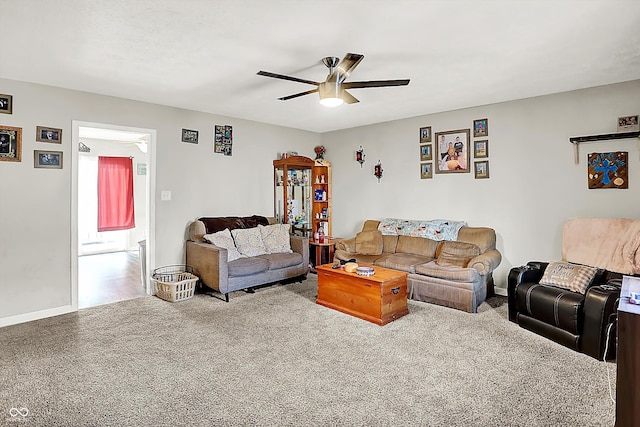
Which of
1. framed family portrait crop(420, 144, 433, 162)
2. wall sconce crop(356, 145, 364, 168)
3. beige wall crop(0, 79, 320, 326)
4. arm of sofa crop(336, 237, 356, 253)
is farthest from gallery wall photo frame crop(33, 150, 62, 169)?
framed family portrait crop(420, 144, 433, 162)

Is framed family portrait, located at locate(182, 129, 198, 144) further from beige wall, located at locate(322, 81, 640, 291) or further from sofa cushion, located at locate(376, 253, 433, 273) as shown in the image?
sofa cushion, located at locate(376, 253, 433, 273)

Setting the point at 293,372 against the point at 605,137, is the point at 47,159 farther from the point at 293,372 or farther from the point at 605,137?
the point at 605,137

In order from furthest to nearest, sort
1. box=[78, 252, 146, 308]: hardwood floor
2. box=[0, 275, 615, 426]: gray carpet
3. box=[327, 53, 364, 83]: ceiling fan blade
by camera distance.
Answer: box=[78, 252, 146, 308]: hardwood floor < box=[327, 53, 364, 83]: ceiling fan blade < box=[0, 275, 615, 426]: gray carpet

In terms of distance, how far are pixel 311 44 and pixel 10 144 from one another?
320cm

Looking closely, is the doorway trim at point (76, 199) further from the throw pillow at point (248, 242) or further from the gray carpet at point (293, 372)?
the throw pillow at point (248, 242)

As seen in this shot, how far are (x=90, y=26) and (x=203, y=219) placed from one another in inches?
113

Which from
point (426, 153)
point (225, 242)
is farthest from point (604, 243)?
point (225, 242)

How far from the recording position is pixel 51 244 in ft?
13.0

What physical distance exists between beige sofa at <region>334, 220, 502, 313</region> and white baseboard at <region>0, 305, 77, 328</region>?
10.7 feet

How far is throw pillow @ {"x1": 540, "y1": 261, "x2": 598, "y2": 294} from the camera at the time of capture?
3.13 meters

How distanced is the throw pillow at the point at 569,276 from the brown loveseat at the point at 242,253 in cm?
298

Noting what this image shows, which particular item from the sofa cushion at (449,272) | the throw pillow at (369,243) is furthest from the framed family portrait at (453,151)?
the sofa cushion at (449,272)

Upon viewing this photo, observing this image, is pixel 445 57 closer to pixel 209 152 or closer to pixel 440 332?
pixel 440 332

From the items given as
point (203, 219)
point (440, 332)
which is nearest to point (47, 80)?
point (203, 219)
